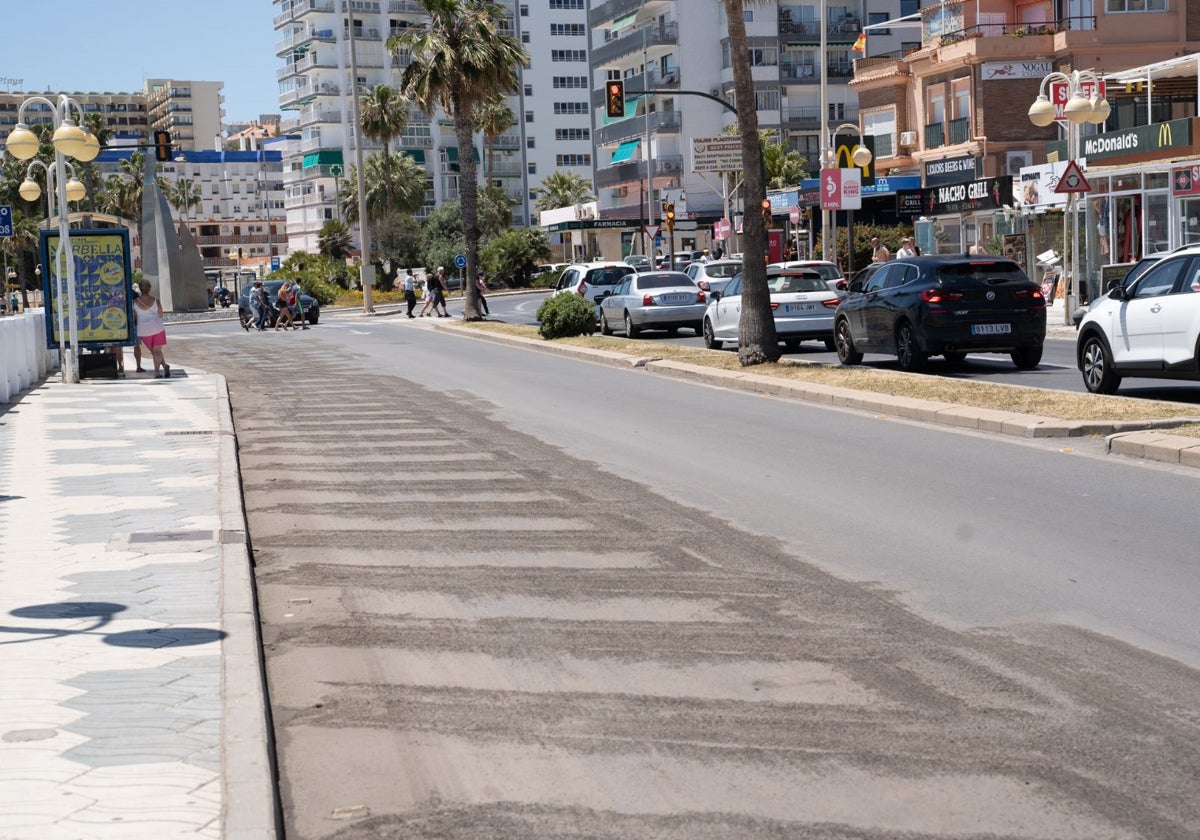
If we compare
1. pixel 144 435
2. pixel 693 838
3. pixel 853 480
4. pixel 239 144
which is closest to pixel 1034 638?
pixel 693 838

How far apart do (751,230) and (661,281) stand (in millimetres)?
12520

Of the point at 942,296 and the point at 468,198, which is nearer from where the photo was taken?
the point at 942,296

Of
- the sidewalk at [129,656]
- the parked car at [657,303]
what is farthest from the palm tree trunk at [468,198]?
the sidewalk at [129,656]

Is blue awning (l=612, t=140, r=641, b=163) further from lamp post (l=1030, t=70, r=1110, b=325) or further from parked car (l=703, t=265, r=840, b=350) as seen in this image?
parked car (l=703, t=265, r=840, b=350)

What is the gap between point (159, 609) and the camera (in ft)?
24.5

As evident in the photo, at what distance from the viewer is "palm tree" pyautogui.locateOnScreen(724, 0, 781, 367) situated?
22.7 m

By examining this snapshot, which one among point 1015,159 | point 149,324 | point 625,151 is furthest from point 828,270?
point 625,151

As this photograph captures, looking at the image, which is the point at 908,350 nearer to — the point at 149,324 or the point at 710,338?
the point at 710,338

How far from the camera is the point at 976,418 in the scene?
15.2m

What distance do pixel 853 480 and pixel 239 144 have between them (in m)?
193

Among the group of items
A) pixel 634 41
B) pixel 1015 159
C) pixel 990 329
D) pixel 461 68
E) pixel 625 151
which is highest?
pixel 634 41

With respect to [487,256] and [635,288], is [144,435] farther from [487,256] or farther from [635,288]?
[487,256]

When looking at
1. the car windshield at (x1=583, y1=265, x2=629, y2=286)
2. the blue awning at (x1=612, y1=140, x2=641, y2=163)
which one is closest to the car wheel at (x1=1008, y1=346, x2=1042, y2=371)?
the car windshield at (x1=583, y1=265, x2=629, y2=286)

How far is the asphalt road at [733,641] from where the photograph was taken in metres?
4.84
